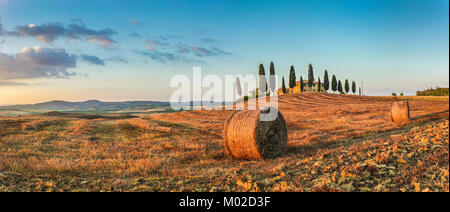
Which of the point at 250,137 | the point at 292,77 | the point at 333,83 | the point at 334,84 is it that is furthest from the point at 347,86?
the point at 250,137

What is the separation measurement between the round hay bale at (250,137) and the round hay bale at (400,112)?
579 inches

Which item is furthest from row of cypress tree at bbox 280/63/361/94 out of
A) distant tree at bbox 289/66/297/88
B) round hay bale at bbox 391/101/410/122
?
round hay bale at bbox 391/101/410/122

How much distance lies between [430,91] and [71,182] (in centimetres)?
7093

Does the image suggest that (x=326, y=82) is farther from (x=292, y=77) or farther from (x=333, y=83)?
(x=292, y=77)

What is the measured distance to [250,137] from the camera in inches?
366

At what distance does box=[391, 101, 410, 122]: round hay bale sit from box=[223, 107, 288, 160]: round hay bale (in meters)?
14.7

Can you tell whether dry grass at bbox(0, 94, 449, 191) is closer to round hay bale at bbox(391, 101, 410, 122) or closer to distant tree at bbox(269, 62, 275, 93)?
round hay bale at bbox(391, 101, 410, 122)

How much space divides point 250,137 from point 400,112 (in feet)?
53.6

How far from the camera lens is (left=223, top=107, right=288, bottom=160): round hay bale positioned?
9336 millimetres

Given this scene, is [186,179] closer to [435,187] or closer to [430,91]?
[435,187]

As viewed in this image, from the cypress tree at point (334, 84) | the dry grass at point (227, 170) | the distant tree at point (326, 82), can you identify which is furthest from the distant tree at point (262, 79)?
the dry grass at point (227, 170)

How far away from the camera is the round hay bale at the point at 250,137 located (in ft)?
30.6

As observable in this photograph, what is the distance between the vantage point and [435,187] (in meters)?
4.49
